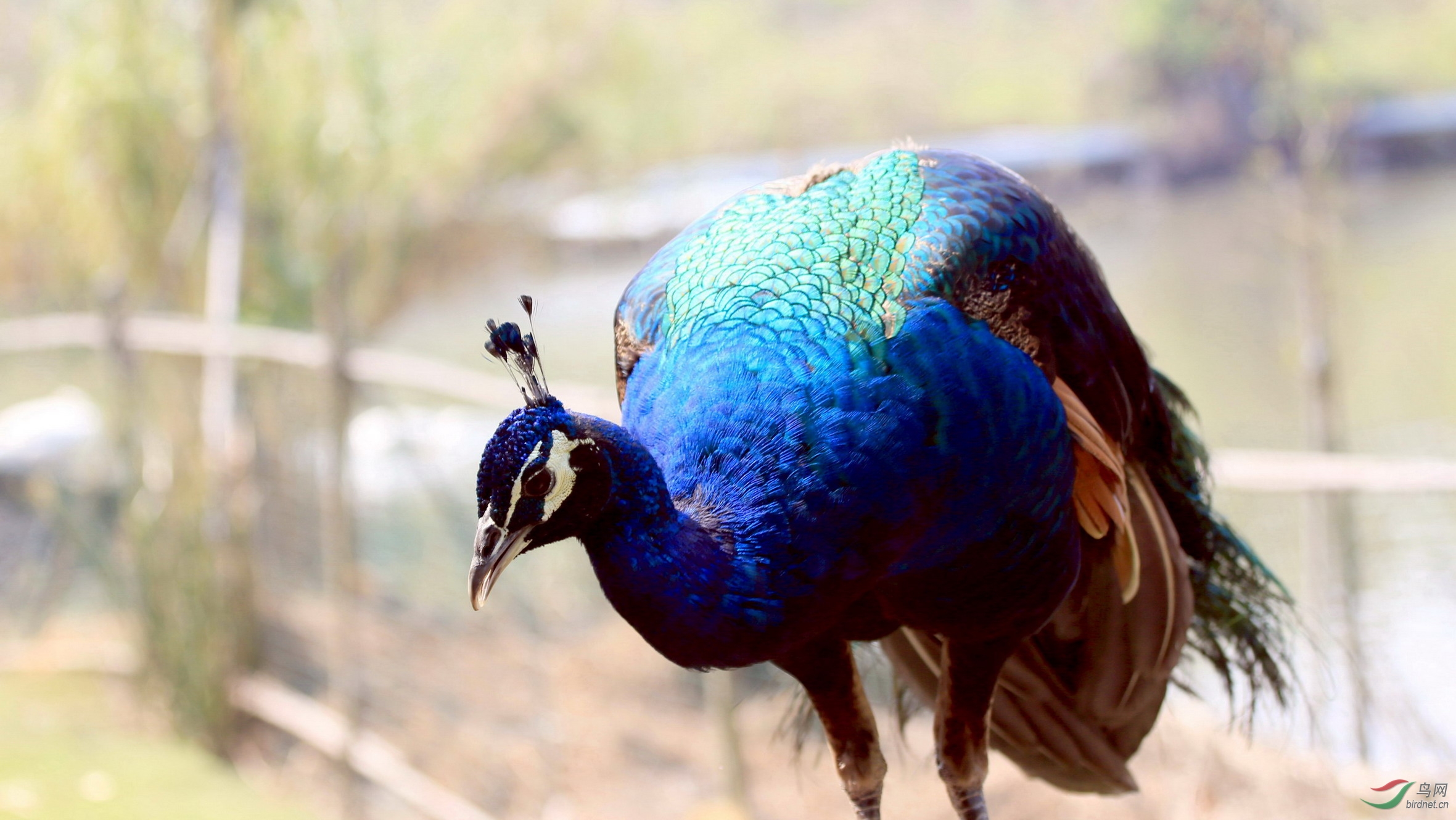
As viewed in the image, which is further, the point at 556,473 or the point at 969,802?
the point at 969,802

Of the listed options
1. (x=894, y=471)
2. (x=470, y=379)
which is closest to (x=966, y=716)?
(x=894, y=471)

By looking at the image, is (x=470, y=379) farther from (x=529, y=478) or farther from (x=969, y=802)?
(x=529, y=478)

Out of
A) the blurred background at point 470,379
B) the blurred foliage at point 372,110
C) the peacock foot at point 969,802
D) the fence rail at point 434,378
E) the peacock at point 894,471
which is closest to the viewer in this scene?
the peacock at point 894,471

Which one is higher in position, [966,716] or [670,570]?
[670,570]

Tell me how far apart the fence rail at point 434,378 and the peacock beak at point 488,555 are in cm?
85

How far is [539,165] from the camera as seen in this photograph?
6305 millimetres

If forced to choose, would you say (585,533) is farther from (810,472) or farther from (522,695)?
(522,695)

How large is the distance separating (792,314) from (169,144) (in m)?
4.57

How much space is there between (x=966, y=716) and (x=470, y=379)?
2.09 meters

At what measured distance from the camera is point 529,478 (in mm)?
1130

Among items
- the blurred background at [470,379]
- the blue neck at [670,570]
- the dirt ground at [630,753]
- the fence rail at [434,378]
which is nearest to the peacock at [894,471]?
the blue neck at [670,570]

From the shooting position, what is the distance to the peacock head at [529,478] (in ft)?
3.68

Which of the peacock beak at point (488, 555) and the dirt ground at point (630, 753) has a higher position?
the peacock beak at point (488, 555)

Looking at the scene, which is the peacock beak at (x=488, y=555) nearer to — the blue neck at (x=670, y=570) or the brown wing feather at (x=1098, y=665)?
the blue neck at (x=670, y=570)
